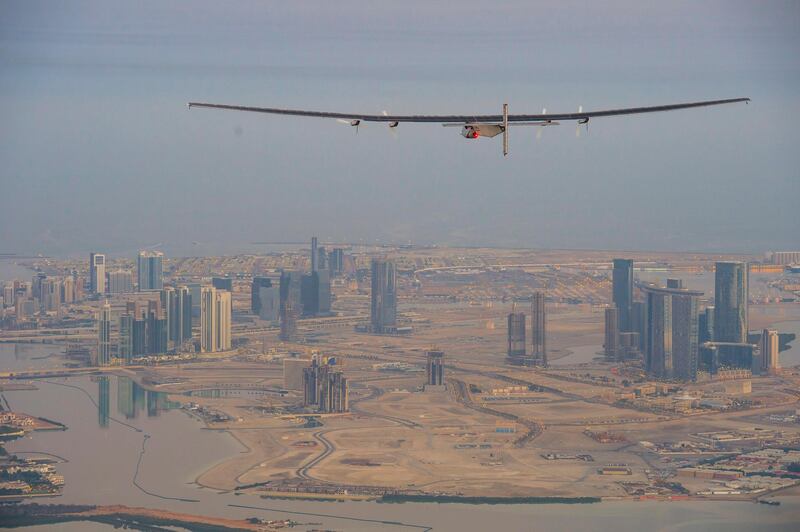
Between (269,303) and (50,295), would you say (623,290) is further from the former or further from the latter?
(50,295)

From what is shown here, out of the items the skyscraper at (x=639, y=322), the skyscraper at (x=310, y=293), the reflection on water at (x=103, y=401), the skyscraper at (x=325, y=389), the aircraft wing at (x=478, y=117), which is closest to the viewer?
the aircraft wing at (x=478, y=117)

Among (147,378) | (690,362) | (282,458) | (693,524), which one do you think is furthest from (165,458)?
(690,362)

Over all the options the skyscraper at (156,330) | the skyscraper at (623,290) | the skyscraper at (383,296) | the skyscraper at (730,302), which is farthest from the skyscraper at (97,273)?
the skyscraper at (730,302)

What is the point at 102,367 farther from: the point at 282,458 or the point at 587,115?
the point at 587,115

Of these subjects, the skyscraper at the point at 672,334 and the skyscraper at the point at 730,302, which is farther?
the skyscraper at the point at 730,302

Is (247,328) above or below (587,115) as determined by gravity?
below

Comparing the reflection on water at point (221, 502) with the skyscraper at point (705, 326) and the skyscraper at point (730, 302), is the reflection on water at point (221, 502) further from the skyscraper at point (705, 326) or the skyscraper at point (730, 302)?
the skyscraper at point (730, 302)
